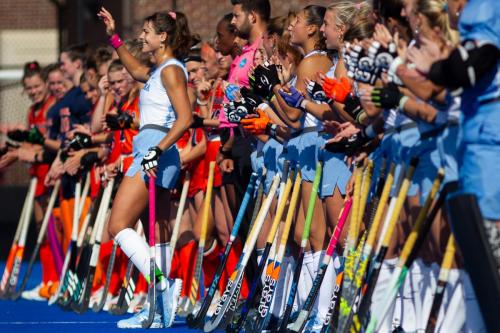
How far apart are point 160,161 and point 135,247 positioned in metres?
0.60

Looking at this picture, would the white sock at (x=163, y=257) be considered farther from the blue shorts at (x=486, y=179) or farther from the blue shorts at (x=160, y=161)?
the blue shorts at (x=486, y=179)

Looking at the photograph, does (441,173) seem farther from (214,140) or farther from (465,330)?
(214,140)

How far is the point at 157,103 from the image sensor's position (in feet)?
26.0

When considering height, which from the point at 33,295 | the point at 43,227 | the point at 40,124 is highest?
the point at 40,124

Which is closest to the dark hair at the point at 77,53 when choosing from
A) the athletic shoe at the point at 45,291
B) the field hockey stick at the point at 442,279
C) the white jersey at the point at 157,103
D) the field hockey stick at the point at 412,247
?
the athletic shoe at the point at 45,291

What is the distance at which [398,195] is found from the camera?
5.73 metres

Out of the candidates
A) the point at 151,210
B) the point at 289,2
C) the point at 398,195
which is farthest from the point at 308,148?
the point at 289,2

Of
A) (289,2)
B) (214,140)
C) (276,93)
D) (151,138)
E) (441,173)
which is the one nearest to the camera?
(441,173)

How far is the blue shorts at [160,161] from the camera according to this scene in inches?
311

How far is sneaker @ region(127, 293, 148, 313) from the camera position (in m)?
8.92

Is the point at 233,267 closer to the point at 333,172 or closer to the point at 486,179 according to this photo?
the point at 333,172

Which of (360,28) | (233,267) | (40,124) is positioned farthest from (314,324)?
(40,124)

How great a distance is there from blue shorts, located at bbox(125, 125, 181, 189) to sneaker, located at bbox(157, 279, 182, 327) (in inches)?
26.9

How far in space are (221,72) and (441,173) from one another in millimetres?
3941
